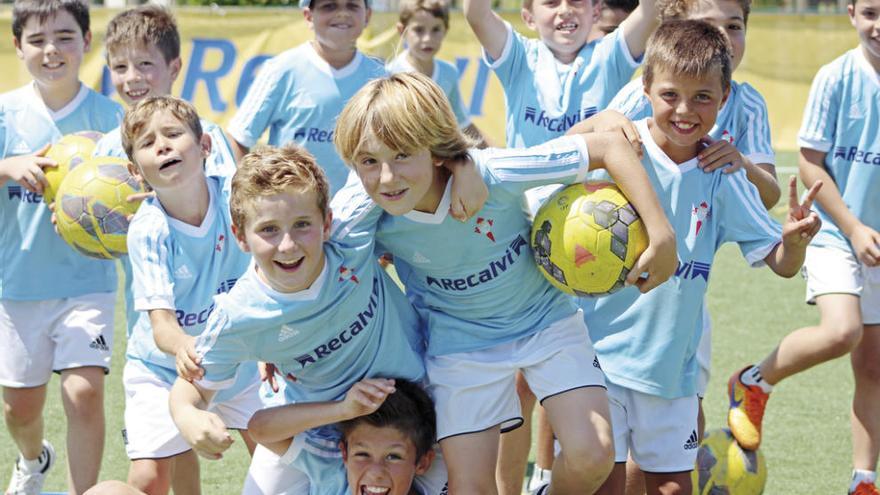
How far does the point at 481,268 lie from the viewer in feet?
14.6

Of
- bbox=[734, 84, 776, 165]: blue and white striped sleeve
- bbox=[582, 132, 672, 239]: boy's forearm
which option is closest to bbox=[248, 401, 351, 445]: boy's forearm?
bbox=[582, 132, 672, 239]: boy's forearm

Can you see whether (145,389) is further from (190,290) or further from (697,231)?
(697,231)

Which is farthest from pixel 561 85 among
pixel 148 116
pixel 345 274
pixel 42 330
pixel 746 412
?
pixel 42 330

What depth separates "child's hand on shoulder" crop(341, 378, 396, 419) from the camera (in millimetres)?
4312

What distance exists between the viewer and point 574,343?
4.59m

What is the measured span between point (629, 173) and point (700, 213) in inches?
22.2

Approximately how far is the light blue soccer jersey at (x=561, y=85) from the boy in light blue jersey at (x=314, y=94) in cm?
89

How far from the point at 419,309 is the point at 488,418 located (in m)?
0.50

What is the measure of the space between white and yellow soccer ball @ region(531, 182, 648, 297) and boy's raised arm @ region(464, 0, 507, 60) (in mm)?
1954

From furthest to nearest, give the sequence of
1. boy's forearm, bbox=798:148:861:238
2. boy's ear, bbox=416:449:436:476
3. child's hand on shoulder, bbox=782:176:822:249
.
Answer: boy's forearm, bbox=798:148:861:238 < boy's ear, bbox=416:449:436:476 < child's hand on shoulder, bbox=782:176:822:249

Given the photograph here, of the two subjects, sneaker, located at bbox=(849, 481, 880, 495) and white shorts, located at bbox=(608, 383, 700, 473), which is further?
sneaker, located at bbox=(849, 481, 880, 495)

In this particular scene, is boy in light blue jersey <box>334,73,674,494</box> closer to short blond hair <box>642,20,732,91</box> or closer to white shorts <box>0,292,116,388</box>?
short blond hair <box>642,20,732,91</box>

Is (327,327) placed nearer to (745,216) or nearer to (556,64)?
(745,216)

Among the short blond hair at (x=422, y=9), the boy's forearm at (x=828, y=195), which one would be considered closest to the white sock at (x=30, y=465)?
the boy's forearm at (x=828, y=195)
